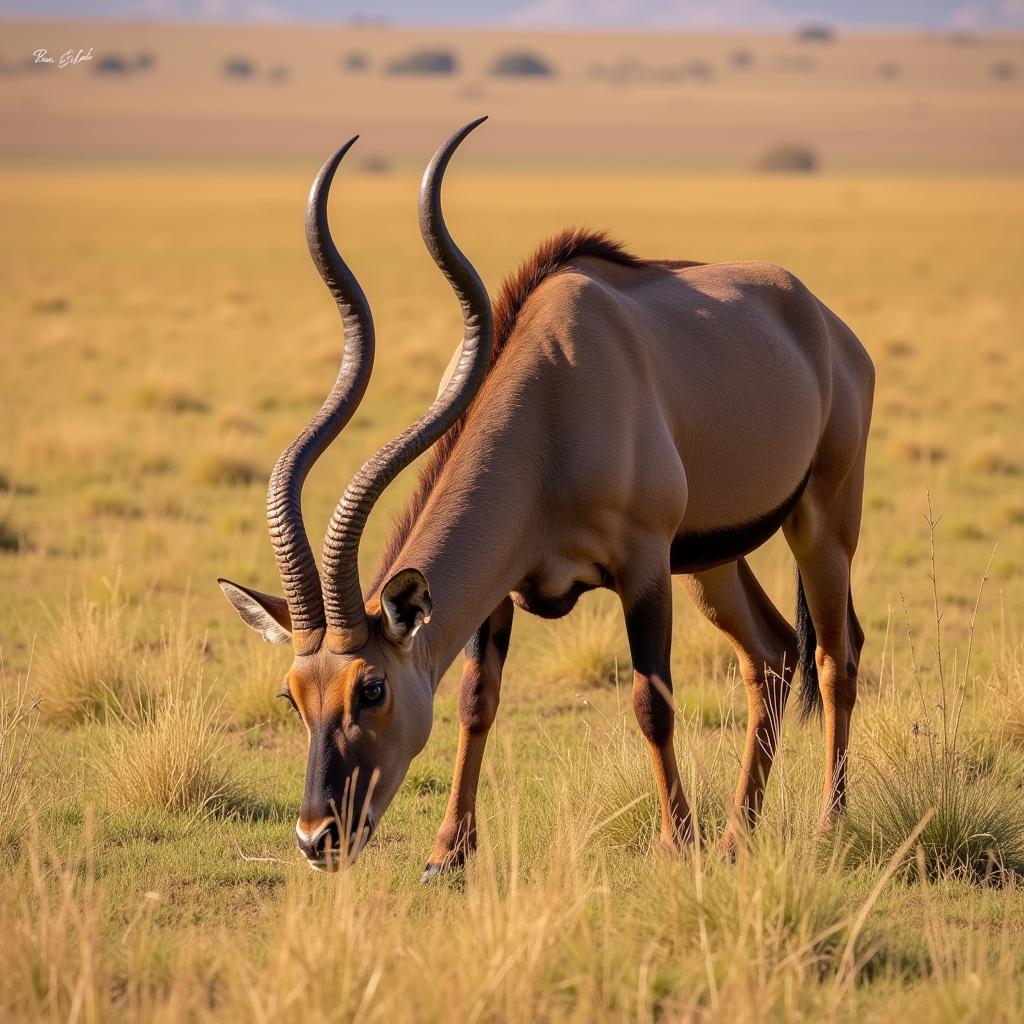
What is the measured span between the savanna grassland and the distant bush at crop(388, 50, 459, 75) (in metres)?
140

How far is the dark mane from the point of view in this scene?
5562mm

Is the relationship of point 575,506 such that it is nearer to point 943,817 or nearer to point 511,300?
point 511,300

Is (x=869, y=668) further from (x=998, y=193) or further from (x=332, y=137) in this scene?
(x=332, y=137)

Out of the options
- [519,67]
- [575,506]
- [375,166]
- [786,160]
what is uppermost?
[519,67]

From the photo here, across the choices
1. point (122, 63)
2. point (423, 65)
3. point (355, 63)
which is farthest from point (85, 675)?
point (355, 63)

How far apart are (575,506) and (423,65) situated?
160105 mm

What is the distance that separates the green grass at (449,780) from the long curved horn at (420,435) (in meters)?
0.77

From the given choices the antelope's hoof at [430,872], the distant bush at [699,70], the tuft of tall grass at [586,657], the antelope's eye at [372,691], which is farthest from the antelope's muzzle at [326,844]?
the distant bush at [699,70]

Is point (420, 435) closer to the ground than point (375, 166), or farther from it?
farther from it

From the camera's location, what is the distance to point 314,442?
523 cm

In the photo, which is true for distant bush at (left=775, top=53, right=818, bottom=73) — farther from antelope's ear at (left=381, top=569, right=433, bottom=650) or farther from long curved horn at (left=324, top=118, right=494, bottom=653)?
antelope's ear at (left=381, top=569, right=433, bottom=650)

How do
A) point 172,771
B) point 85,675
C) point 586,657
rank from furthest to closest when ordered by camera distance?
point 586,657 < point 85,675 < point 172,771

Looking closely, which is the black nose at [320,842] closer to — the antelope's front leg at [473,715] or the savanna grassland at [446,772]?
the savanna grassland at [446,772]

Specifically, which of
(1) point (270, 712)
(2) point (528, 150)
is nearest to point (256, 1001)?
(1) point (270, 712)
